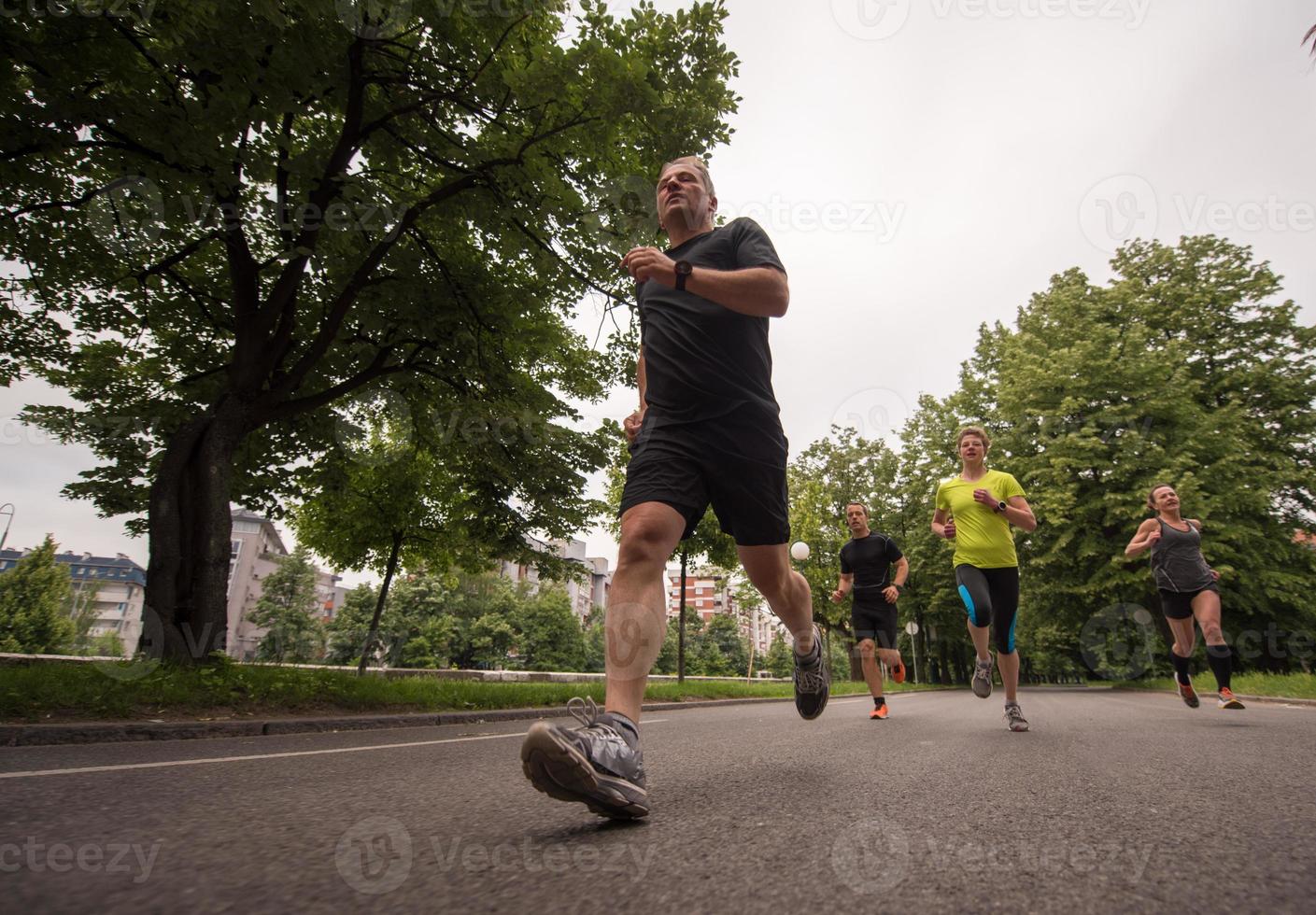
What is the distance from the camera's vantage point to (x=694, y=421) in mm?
2682

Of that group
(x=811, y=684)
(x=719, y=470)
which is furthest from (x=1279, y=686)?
(x=719, y=470)

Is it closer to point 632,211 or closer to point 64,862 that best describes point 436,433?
point 632,211

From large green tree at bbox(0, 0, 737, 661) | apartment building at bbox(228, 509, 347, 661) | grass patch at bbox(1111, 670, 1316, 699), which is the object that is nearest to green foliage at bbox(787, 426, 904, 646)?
grass patch at bbox(1111, 670, 1316, 699)

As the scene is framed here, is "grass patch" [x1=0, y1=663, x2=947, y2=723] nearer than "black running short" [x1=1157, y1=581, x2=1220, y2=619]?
Yes

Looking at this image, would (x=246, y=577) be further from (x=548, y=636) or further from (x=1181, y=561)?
(x=1181, y=561)

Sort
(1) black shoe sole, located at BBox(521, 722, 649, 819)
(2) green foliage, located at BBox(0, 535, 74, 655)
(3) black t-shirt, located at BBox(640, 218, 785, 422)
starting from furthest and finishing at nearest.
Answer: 1. (2) green foliage, located at BBox(0, 535, 74, 655)
2. (3) black t-shirt, located at BBox(640, 218, 785, 422)
3. (1) black shoe sole, located at BBox(521, 722, 649, 819)

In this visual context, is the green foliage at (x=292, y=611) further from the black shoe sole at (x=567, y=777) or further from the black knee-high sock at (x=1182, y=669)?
the black shoe sole at (x=567, y=777)

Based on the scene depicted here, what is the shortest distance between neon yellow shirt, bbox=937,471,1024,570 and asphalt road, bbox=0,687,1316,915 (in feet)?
7.01

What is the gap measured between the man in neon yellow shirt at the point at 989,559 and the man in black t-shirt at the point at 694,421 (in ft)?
10.5

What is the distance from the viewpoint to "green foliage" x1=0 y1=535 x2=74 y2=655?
4184cm

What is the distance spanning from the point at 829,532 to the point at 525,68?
26129mm

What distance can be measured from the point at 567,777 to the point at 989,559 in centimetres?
486

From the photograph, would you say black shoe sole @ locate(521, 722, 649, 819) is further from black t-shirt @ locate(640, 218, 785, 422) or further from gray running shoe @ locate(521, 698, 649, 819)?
black t-shirt @ locate(640, 218, 785, 422)

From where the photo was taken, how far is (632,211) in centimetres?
877
